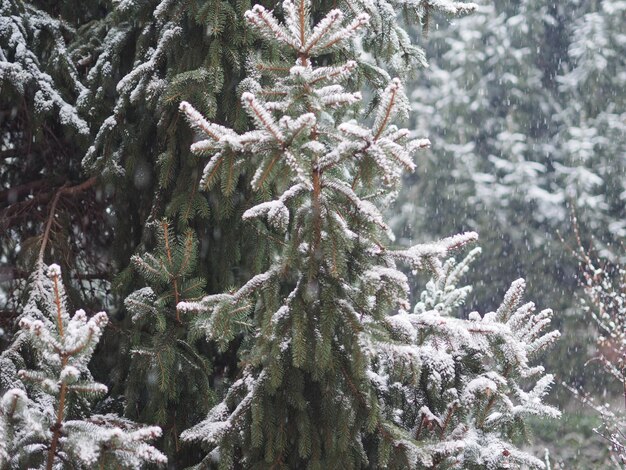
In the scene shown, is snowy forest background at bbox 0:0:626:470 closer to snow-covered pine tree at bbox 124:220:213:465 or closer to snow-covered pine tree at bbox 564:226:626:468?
snow-covered pine tree at bbox 124:220:213:465

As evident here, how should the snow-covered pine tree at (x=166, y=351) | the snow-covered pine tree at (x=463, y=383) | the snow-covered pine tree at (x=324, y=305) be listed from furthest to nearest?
the snow-covered pine tree at (x=166, y=351) < the snow-covered pine tree at (x=463, y=383) < the snow-covered pine tree at (x=324, y=305)

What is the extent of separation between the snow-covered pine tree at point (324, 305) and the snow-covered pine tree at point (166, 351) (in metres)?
0.25

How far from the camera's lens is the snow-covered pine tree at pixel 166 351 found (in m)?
2.76

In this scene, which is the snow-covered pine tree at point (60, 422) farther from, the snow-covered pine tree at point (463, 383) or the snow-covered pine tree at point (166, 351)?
the snow-covered pine tree at point (463, 383)

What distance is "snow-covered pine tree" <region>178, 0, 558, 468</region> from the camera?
6.96 feet

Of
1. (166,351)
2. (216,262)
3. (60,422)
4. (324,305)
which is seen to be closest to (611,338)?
(216,262)

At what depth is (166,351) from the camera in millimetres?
2850

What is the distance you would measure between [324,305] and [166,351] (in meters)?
0.83

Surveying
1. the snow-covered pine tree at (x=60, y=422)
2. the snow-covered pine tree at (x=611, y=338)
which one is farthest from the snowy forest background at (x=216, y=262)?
the snow-covered pine tree at (x=611, y=338)

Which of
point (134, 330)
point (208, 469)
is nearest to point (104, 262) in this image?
point (134, 330)

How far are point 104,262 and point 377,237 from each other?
2.18 meters

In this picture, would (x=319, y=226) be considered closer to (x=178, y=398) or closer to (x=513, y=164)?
(x=178, y=398)

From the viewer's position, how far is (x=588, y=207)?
1446 cm

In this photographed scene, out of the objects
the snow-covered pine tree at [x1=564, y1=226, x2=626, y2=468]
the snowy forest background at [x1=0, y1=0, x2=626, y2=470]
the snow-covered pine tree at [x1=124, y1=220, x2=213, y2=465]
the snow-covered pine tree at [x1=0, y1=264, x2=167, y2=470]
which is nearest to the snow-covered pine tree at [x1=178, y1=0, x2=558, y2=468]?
the snowy forest background at [x1=0, y1=0, x2=626, y2=470]
